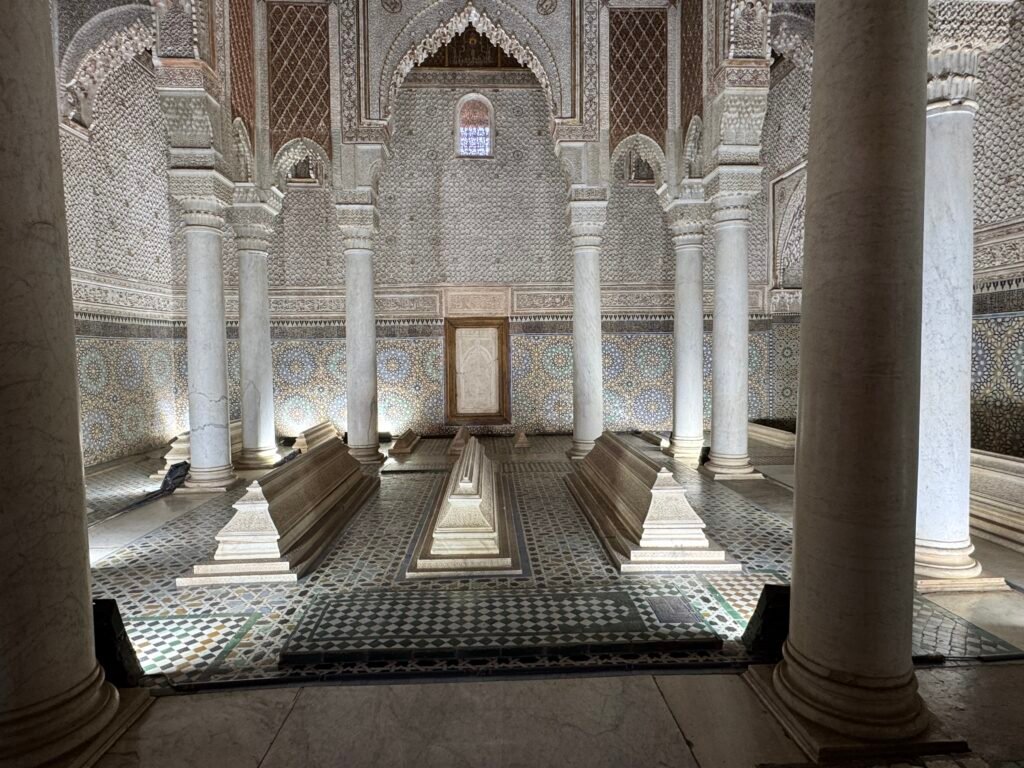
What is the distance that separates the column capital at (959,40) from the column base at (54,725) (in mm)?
4595

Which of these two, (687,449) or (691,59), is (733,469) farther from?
(691,59)

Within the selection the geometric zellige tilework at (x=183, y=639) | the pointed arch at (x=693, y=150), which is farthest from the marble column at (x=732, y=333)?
the geometric zellige tilework at (x=183, y=639)

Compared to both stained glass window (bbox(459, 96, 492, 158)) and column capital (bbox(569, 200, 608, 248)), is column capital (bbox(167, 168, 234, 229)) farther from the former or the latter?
stained glass window (bbox(459, 96, 492, 158))

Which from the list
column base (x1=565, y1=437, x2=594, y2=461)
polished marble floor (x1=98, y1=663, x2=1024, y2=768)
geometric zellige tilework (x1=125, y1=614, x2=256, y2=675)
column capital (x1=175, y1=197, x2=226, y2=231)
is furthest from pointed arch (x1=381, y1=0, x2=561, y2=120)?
polished marble floor (x1=98, y1=663, x2=1024, y2=768)

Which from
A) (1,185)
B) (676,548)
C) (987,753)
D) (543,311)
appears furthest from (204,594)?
(543,311)

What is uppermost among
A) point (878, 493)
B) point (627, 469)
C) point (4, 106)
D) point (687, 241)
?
point (687, 241)

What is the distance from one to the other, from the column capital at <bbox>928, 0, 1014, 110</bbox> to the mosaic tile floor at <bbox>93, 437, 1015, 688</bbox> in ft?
8.97

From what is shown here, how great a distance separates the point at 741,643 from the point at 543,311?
7289 mm

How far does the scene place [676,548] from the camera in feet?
12.2

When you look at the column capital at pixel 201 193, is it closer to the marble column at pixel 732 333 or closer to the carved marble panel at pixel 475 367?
the carved marble panel at pixel 475 367

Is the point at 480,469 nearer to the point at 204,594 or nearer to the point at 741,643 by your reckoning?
the point at 204,594

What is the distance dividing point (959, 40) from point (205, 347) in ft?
20.3

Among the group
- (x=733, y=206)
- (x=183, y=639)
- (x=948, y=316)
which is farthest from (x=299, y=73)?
(x=948, y=316)

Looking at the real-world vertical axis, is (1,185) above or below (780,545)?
above
